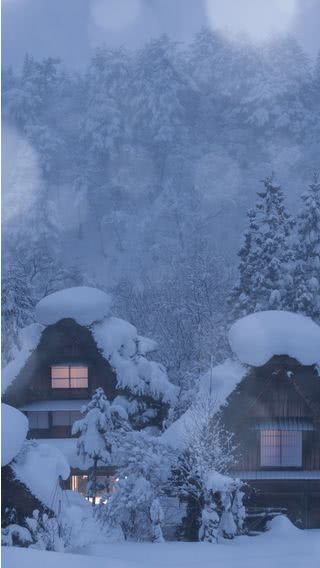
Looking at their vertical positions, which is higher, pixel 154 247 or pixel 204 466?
pixel 154 247

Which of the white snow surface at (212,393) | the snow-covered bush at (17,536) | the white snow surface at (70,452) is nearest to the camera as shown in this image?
the snow-covered bush at (17,536)

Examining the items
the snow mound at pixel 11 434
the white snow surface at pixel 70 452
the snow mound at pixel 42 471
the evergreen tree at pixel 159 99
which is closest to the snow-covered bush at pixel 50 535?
the snow mound at pixel 42 471

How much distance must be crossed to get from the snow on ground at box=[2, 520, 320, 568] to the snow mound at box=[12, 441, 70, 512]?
2.24 meters

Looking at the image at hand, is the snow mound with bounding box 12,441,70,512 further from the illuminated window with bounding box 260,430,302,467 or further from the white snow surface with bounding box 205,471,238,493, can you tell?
the illuminated window with bounding box 260,430,302,467

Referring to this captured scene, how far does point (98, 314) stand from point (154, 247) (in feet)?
76.3

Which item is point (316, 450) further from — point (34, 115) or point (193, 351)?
point (34, 115)

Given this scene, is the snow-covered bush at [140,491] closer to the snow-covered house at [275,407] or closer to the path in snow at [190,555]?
the path in snow at [190,555]

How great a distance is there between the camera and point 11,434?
1653cm

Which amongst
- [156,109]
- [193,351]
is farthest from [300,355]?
[156,109]

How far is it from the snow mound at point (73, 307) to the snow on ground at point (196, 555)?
1051cm

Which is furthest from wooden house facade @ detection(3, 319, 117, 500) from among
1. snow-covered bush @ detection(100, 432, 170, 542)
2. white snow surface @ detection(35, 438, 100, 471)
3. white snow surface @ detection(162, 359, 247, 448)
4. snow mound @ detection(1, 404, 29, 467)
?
snow mound @ detection(1, 404, 29, 467)

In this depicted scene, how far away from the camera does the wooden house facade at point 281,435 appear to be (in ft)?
76.7

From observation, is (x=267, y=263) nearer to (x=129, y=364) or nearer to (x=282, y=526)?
(x=129, y=364)

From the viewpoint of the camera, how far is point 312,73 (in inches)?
2298
